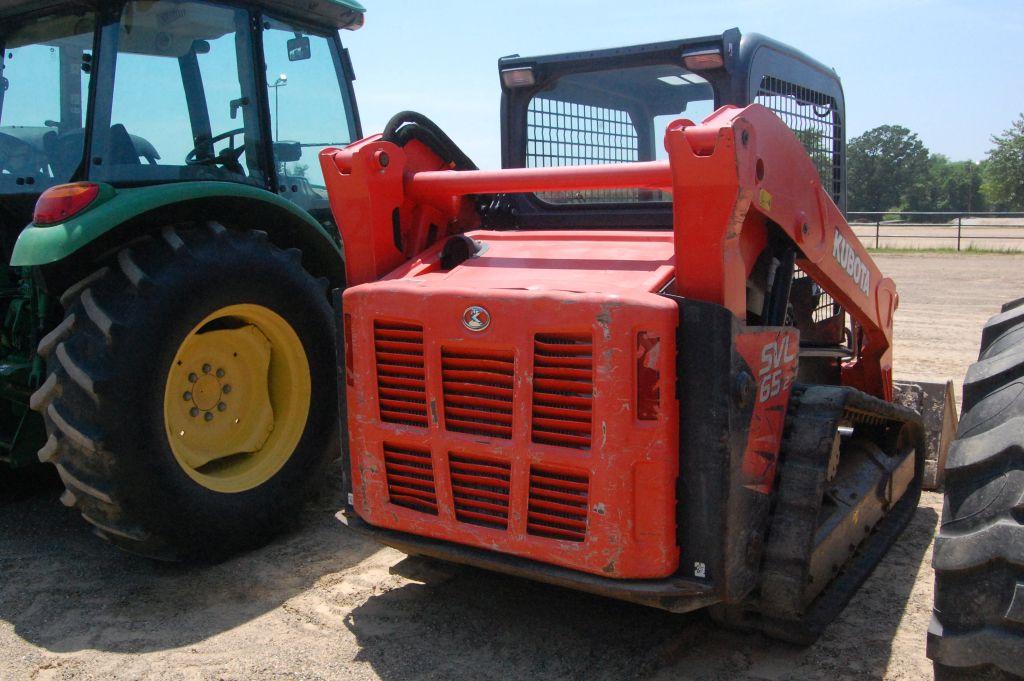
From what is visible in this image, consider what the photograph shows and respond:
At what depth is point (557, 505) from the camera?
273 centimetres

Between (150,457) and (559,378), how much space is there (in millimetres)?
1626

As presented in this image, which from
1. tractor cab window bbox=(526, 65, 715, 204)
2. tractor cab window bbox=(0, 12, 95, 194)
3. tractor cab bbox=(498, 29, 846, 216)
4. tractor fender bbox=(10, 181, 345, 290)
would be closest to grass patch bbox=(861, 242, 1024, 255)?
tractor cab bbox=(498, 29, 846, 216)

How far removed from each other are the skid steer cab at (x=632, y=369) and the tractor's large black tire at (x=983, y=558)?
→ 466 millimetres

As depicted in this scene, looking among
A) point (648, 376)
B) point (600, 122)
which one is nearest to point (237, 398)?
point (600, 122)

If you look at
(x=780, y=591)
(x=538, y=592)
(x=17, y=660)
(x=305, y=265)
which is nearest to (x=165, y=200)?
(x=305, y=265)

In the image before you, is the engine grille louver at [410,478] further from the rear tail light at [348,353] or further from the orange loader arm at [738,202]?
the orange loader arm at [738,202]

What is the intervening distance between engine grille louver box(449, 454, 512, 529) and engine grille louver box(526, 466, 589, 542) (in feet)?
0.29

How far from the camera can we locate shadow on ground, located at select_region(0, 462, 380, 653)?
3.14m

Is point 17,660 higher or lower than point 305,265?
lower

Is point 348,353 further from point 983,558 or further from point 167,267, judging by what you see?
point 983,558

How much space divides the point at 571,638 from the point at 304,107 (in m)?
3.00

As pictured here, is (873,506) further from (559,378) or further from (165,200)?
(165,200)

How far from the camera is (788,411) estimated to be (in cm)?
299

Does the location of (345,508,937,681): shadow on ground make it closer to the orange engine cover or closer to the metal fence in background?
the orange engine cover
